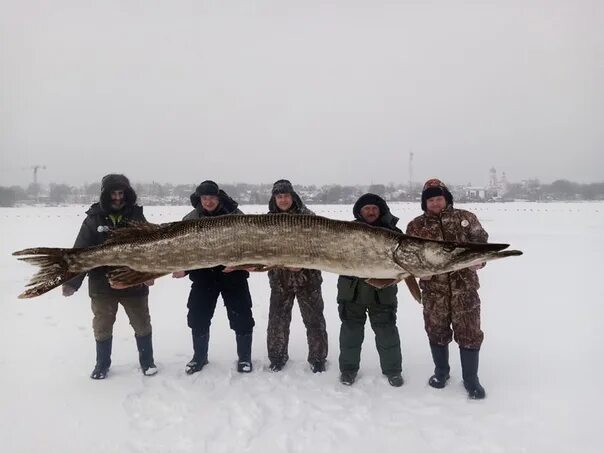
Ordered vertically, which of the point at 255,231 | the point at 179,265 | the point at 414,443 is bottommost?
the point at 414,443

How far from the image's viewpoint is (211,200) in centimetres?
433

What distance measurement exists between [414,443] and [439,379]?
1.04 m

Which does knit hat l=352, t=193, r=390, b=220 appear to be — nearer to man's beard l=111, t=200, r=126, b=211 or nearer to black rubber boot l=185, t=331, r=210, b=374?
black rubber boot l=185, t=331, r=210, b=374

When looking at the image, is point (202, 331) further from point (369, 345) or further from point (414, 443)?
point (414, 443)

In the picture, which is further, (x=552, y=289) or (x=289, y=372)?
(x=552, y=289)

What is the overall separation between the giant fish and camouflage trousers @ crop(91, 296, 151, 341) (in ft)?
4.02

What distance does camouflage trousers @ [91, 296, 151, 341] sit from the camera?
169 inches

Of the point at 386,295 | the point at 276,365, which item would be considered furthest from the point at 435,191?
the point at 276,365

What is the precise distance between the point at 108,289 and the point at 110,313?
0.29 m

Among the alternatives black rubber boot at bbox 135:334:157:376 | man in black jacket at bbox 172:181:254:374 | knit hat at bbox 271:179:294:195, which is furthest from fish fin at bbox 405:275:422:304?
black rubber boot at bbox 135:334:157:376

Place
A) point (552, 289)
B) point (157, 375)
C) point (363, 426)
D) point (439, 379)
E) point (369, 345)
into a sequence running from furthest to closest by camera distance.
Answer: point (552, 289)
point (369, 345)
point (157, 375)
point (439, 379)
point (363, 426)

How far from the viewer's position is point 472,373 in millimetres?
3855

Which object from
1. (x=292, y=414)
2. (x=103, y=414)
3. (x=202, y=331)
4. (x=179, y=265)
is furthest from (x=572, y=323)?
(x=103, y=414)

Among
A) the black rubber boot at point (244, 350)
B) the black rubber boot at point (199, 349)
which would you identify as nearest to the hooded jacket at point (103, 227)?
the black rubber boot at point (199, 349)
